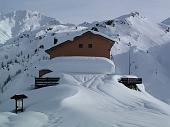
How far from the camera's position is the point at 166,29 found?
177m

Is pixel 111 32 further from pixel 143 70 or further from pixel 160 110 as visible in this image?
pixel 160 110

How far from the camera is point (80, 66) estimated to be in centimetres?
5500

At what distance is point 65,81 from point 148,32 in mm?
128133

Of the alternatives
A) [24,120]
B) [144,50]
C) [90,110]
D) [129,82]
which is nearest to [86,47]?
[129,82]

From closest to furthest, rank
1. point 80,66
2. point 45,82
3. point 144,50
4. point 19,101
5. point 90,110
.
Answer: point 90,110
point 19,101
point 45,82
point 80,66
point 144,50

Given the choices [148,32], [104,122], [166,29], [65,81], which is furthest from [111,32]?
[104,122]

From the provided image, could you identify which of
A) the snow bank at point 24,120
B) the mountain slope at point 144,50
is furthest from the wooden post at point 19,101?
the mountain slope at point 144,50

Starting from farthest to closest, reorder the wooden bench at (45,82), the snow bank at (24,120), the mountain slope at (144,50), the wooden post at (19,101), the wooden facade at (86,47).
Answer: the mountain slope at (144,50), the wooden facade at (86,47), the wooden bench at (45,82), the wooden post at (19,101), the snow bank at (24,120)

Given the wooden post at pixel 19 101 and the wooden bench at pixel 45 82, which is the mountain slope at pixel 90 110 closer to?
the wooden post at pixel 19 101

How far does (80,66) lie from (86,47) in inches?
231

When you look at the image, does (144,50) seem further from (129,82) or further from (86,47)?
(129,82)

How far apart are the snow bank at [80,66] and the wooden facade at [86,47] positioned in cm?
327

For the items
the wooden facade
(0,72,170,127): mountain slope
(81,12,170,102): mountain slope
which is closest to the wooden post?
(0,72,170,127): mountain slope

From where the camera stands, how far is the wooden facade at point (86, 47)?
59250mm
